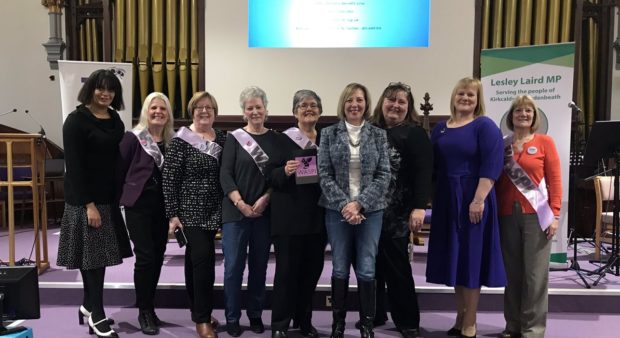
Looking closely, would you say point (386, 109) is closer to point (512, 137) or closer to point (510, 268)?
point (512, 137)

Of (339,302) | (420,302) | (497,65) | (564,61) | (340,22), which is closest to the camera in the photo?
(339,302)

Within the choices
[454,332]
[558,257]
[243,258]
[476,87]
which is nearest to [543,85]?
[558,257]

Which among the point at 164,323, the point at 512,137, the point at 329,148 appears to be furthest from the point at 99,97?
the point at 512,137

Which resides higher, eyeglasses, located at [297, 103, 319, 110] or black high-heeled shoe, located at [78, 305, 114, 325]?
eyeglasses, located at [297, 103, 319, 110]

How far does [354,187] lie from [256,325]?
113cm

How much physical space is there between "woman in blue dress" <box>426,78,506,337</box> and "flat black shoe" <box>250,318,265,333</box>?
1.15 metres

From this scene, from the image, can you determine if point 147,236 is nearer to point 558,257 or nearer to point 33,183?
point 33,183

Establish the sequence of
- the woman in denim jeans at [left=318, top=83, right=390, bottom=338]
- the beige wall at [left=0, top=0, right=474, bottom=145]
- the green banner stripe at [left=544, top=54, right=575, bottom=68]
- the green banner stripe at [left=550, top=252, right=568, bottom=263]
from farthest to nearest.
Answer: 1. the beige wall at [left=0, top=0, right=474, bottom=145]
2. the green banner stripe at [left=550, top=252, right=568, bottom=263]
3. the green banner stripe at [left=544, top=54, right=575, bottom=68]
4. the woman in denim jeans at [left=318, top=83, right=390, bottom=338]

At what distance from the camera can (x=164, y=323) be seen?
9.96 ft

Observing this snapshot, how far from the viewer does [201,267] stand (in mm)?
2662

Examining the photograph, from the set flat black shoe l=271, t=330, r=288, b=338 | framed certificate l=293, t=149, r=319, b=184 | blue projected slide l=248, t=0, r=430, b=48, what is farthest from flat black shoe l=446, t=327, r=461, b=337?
blue projected slide l=248, t=0, r=430, b=48

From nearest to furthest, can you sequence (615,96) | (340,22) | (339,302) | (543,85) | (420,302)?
(339,302), (420,302), (543,85), (340,22), (615,96)

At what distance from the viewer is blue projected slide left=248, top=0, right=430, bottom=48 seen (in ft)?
18.0

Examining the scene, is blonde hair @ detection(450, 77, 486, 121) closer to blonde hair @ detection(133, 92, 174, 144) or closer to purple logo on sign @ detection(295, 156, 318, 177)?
purple logo on sign @ detection(295, 156, 318, 177)
